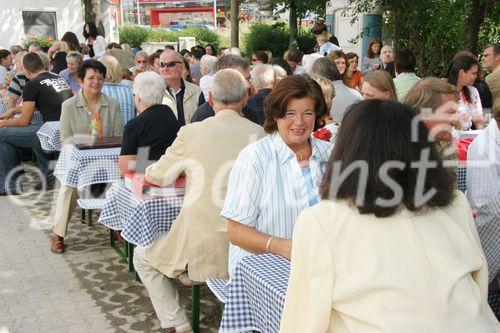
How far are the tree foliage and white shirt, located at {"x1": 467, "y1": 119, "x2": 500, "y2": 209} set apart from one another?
6.80 meters

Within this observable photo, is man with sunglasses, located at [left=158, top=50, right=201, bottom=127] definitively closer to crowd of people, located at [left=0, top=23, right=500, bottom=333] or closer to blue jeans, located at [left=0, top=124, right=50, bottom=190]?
crowd of people, located at [left=0, top=23, right=500, bottom=333]

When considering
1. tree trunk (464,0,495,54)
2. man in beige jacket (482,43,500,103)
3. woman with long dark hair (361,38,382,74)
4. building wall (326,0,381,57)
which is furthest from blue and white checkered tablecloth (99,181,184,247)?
building wall (326,0,381,57)

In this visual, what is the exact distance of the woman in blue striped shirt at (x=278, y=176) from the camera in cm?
274

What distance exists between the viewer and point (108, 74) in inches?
263

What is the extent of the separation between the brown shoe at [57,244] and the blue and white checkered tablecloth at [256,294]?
10.9 feet

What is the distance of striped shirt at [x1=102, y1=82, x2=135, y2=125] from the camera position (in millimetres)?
6410

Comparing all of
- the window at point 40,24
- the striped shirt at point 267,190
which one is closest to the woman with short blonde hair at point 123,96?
the striped shirt at point 267,190

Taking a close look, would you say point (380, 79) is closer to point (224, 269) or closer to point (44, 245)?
point (224, 269)

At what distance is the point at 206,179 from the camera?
341 cm

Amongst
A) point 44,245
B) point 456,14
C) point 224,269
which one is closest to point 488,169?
point 224,269

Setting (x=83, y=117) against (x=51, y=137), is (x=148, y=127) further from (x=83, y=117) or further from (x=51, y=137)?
(x=51, y=137)

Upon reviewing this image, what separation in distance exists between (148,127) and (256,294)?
2.10m

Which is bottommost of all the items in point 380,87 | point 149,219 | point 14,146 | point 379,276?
point 14,146

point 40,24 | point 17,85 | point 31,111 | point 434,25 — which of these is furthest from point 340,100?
point 40,24
